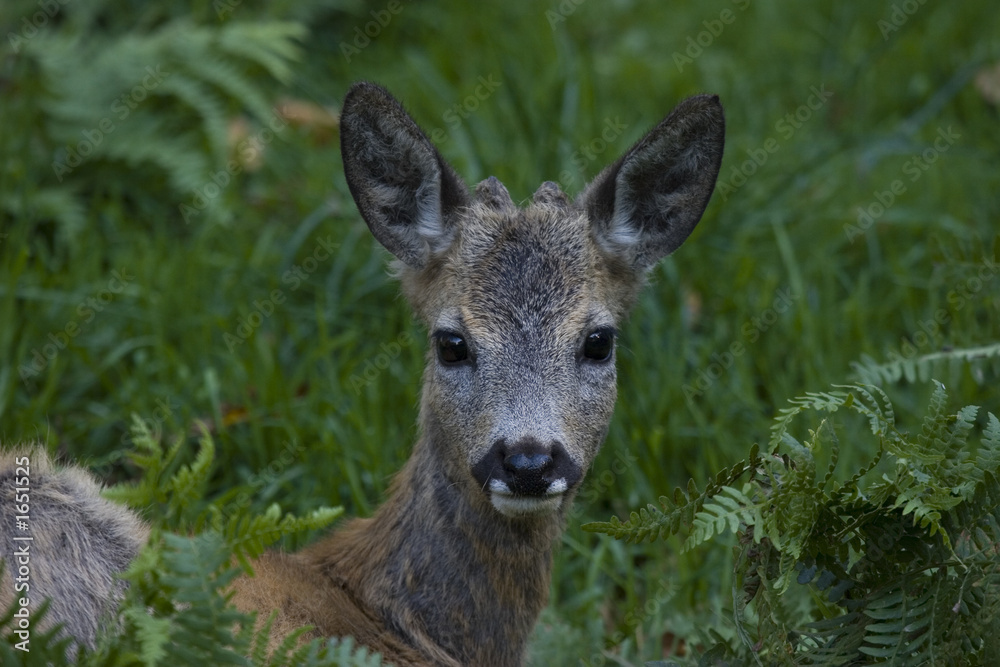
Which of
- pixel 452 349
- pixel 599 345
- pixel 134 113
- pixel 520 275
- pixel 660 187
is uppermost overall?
pixel 660 187

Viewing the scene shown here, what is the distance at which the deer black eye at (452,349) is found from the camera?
4.23 m

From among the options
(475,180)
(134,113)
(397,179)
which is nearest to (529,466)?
(397,179)

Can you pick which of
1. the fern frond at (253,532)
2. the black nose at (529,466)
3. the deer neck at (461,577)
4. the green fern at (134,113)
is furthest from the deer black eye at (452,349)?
the green fern at (134,113)

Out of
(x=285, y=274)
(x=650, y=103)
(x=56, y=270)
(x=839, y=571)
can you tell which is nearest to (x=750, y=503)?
(x=839, y=571)

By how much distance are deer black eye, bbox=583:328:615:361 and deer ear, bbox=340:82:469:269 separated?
27.9 inches

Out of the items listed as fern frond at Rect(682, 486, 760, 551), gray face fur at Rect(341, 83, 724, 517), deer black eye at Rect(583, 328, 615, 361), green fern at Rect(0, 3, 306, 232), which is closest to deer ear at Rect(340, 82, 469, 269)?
gray face fur at Rect(341, 83, 724, 517)

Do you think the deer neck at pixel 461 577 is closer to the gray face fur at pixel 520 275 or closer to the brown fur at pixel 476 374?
the brown fur at pixel 476 374

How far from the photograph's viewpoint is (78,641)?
345 centimetres

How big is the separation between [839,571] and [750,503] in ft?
1.32

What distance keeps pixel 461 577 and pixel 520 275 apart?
107cm

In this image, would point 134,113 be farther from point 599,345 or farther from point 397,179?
point 599,345

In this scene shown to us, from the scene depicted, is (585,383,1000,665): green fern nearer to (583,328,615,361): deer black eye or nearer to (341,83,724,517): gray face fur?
(341,83,724,517): gray face fur

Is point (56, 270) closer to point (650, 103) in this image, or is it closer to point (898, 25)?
point (650, 103)

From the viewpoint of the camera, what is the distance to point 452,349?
4246 millimetres
